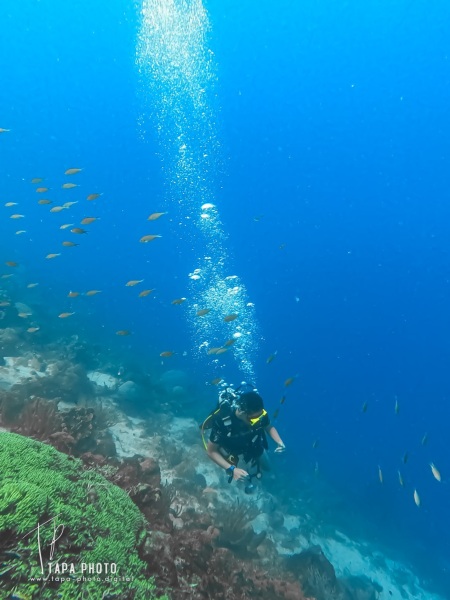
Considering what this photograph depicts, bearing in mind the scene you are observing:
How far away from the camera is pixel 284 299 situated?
10594cm

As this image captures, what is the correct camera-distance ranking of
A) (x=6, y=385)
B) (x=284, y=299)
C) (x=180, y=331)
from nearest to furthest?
(x=6, y=385) < (x=180, y=331) < (x=284, y=299)

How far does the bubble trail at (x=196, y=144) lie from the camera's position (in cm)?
3412

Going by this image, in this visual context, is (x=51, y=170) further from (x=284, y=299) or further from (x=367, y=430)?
(x=367, y=430)

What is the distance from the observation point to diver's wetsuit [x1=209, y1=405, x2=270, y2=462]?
6.02 meters

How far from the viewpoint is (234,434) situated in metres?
6.04

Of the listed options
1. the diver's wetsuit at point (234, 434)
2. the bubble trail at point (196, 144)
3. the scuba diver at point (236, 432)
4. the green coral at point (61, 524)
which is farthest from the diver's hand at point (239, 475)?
the bubble trail at point (196, 144)

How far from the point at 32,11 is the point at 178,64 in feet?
251

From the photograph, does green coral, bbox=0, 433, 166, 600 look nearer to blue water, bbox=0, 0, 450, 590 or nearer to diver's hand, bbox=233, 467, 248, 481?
diver's hand, bbox=233, 467, 248, 481

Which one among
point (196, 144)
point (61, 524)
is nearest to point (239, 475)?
point (61, 524)

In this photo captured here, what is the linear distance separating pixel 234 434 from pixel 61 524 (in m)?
3.79

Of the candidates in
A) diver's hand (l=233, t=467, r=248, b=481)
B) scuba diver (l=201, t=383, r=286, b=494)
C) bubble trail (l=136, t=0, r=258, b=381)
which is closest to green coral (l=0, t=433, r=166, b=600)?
diver's hand (l=233, t=467, r=248, b=481)

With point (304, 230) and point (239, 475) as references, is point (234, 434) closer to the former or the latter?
point (239, 475)

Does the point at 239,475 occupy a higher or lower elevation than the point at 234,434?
lower

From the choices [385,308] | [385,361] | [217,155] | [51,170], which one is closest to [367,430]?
[385,361]
